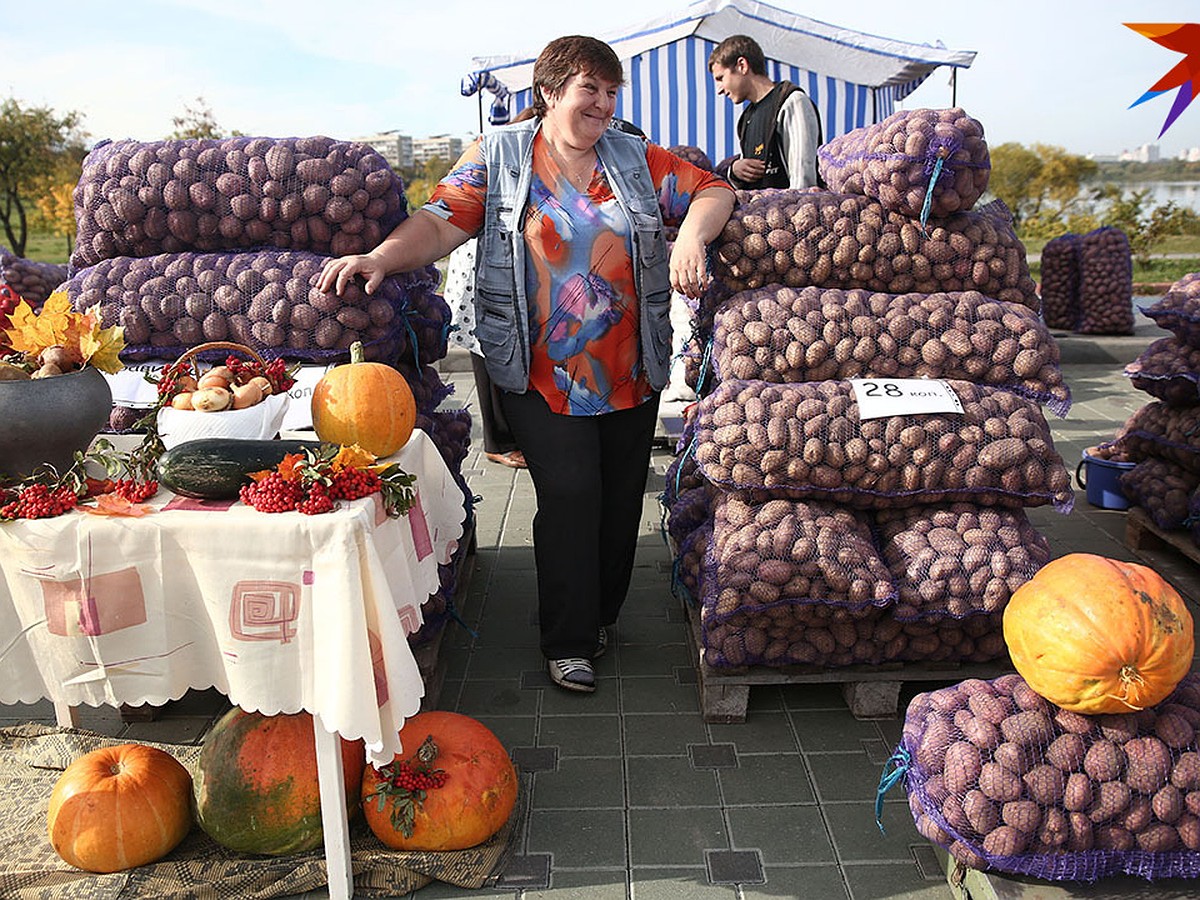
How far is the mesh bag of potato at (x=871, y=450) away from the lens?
2885mm

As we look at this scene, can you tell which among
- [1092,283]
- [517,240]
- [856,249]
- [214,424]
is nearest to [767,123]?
[856,249]

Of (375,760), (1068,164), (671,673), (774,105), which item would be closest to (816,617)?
(671,673)

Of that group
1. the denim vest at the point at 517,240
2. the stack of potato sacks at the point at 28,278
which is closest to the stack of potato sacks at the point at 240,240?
the denim vest at the point at 517,240

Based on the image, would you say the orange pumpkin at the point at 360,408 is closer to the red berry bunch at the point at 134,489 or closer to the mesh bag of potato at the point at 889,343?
the red berry bunch at the point at 134,489

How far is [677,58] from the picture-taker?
9.94 meters

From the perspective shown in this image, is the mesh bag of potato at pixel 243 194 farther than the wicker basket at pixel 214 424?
Yes

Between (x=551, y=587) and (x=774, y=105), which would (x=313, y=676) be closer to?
(x=551, y=587)

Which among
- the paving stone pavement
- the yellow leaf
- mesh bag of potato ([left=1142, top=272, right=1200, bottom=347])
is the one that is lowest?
the paving stone pavement

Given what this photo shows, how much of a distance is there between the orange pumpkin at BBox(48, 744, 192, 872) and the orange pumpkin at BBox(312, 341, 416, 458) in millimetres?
958

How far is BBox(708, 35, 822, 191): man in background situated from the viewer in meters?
4.86

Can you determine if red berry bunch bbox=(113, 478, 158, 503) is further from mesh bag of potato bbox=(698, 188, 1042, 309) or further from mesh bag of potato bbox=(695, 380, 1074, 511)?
mesh bag of potato bbox=(698, 188, 1042, 309)

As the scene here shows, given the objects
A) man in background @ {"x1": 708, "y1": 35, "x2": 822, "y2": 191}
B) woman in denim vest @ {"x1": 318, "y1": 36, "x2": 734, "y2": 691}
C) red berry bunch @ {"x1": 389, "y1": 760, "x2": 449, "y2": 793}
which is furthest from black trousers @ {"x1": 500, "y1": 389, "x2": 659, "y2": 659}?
man in background @ {"x1": 708, "y1": 35, "x2": 822, "y2": 191}

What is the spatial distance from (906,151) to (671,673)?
1.92 metres

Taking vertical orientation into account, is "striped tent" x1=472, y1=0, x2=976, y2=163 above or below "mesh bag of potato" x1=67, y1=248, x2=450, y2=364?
above
